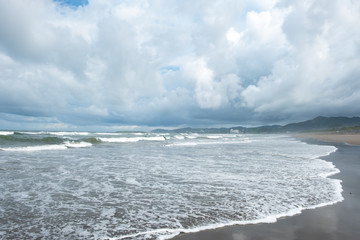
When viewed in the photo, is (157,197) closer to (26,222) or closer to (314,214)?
(26,222)

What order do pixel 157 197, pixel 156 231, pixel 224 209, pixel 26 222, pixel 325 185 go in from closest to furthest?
1. pixel 156 231
2. pixel 26 222
3. pixel 224 209
4. pixel 157 197
5. pixel 325 185

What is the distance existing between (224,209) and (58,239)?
3531 mm

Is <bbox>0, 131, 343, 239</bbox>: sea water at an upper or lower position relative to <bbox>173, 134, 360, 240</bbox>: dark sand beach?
upper

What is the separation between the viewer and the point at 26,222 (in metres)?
4.82

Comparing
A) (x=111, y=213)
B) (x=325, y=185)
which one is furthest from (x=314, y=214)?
(x=111, y=213)

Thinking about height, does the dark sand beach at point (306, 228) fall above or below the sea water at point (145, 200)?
below

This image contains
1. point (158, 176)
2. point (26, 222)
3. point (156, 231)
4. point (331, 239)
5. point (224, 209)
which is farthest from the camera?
point (158, 176)

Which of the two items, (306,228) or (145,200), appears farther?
(145,200)

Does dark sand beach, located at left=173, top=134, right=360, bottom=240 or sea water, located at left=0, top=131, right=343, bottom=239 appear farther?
sea water, located at left=0, top=131, right=343, bottom=239

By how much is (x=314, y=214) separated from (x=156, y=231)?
11.7 ft

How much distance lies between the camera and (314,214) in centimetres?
533

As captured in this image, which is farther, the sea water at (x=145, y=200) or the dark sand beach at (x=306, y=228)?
the sea water at (x=145, y=200)

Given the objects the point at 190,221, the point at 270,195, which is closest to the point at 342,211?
the point at 270,195

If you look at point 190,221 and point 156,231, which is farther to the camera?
point 190,221
